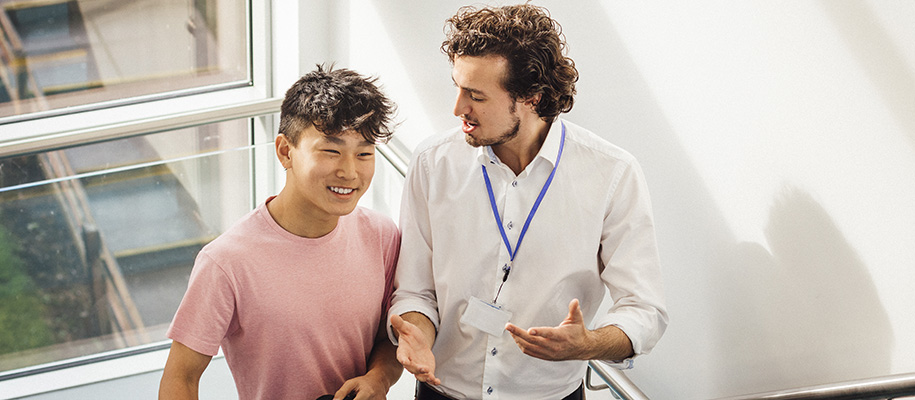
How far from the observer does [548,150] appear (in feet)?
6.97

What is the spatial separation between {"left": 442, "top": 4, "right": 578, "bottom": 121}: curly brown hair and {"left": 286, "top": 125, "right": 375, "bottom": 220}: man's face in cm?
33

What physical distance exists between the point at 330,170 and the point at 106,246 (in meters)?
2.26

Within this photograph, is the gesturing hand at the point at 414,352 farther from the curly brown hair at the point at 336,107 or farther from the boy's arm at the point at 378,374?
the curly brown hair at the point at 336,107

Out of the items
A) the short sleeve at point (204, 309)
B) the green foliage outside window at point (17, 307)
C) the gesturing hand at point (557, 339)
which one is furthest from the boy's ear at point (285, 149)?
the green foliage outside window at point (17, 307)

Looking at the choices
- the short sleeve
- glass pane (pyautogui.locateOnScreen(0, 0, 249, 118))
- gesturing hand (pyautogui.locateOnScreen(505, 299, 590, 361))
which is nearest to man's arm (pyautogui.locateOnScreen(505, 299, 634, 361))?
gesturing hand (pyautogui.locateOnScreen(505, 299, 590, 361))

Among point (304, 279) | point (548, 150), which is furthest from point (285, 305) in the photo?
point (548, 150)

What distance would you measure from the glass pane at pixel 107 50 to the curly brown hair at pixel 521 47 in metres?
3.71

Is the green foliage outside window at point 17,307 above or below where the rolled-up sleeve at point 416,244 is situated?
below

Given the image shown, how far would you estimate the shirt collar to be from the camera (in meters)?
2.12

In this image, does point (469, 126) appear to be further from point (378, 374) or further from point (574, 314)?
point (378, 374)

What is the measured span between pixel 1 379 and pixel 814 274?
3311 millimetres

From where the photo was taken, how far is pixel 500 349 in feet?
7.22

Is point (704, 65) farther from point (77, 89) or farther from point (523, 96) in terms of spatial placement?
point (77, 89)

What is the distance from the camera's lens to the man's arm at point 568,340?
1.84m
